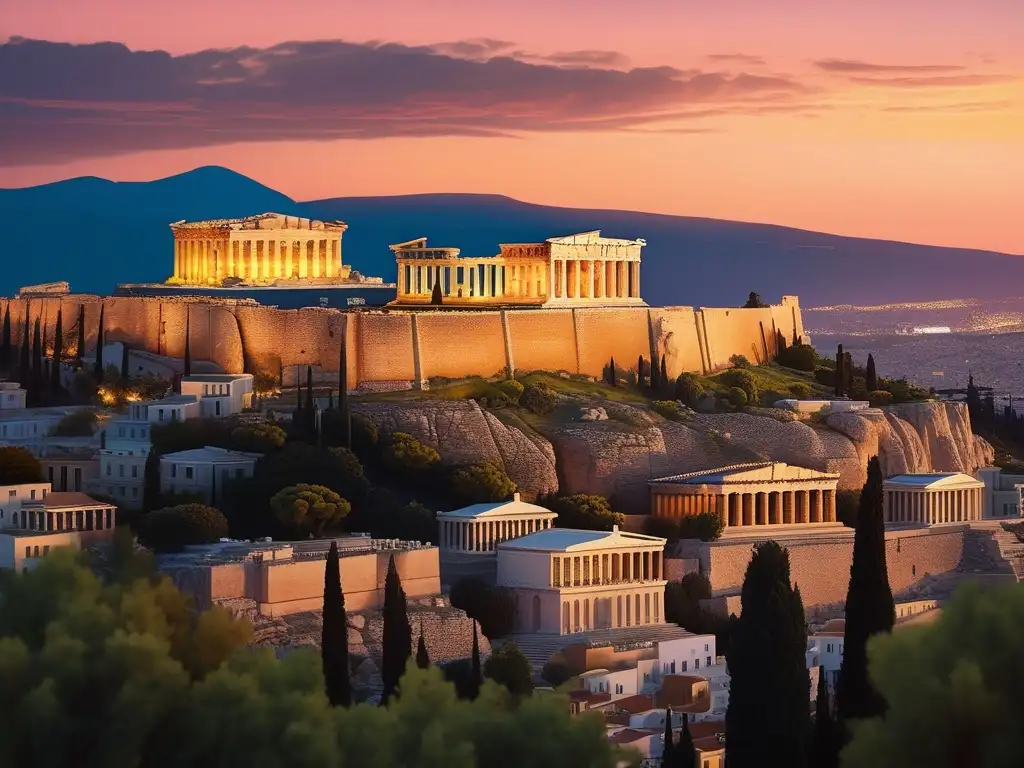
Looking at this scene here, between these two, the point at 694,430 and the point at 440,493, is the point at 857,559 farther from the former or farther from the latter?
the point at 694,430

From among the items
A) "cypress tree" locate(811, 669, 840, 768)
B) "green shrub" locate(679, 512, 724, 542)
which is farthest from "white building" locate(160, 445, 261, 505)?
"cypress tree" locate(811, 669, 840, 768)

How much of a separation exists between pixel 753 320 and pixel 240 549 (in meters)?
37.0

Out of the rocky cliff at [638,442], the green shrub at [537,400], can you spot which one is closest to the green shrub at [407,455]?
the rocky cliff at [638,442]

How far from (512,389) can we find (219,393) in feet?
30.0

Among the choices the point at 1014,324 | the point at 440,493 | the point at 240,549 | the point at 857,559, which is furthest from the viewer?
the point at 1014,324

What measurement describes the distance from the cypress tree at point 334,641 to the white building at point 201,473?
12469 mm

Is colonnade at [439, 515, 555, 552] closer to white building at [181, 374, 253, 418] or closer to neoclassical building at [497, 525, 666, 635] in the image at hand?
neoclassical building at [497, 525, 666, 635]

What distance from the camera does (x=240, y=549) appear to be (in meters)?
74.6

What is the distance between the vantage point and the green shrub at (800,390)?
102250 mm

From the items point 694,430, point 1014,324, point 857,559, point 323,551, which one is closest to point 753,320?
point 694,430

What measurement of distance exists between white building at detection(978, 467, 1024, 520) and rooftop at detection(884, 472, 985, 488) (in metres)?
2.93

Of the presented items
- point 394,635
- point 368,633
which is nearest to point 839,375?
point 368,633

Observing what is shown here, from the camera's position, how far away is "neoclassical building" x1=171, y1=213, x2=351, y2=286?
104m

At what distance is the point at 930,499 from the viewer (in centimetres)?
9444
